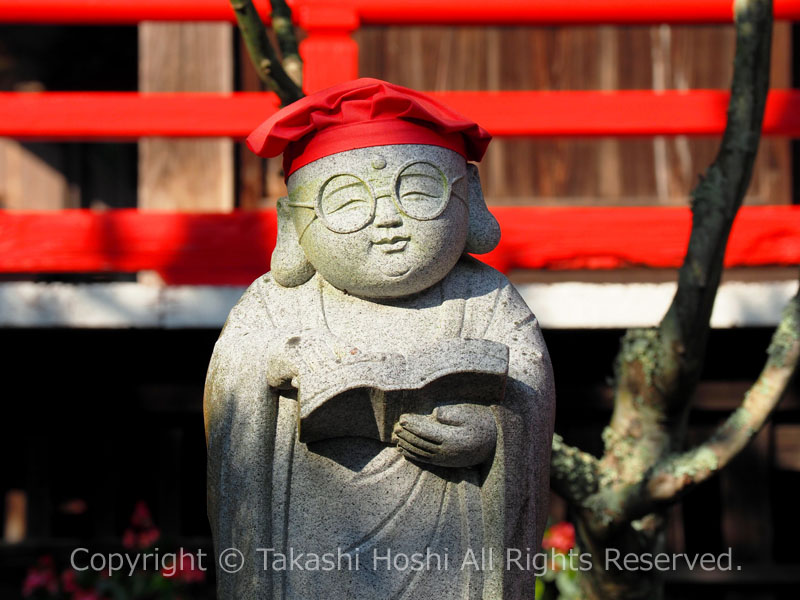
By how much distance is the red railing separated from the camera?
4406 mm

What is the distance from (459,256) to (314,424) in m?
0.55

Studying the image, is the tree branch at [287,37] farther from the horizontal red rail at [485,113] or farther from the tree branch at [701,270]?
the tree branch at [701,270]

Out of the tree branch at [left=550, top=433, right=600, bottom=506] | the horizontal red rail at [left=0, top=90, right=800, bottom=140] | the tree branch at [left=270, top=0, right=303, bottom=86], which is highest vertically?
the tree branch at [left=270, top=0, right=303, bottom=86]

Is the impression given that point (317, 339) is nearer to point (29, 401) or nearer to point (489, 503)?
point (489, 503)

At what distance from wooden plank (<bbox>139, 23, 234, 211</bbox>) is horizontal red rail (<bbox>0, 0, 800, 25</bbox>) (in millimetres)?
505

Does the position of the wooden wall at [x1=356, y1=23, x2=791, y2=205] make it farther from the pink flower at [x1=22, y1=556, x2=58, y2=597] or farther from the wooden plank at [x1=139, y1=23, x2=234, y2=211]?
the pink flower at [x1=22, y1=556, x2=58, y2=597]

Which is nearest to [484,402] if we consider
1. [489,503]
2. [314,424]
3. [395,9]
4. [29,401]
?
[489,503]

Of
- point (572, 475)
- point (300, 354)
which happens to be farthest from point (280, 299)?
point (572, 475)

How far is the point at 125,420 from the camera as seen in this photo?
17.2 ft

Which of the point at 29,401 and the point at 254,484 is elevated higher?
the point at 254,484

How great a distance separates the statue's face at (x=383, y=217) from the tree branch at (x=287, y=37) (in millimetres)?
1181

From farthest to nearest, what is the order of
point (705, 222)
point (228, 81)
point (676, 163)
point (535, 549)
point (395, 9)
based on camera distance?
1. point (676, 163)
2. point (228, 81)
3. point (395, 9)
4. point (705, 222)
5. point (535, 549)

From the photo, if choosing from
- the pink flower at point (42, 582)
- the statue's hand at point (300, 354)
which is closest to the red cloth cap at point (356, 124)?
the statue's hand at point (300, 354)

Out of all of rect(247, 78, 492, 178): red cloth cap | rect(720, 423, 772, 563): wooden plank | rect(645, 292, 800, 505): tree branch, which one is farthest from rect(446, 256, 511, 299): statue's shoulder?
rect(720, 423, 772, 563): wooden plank
